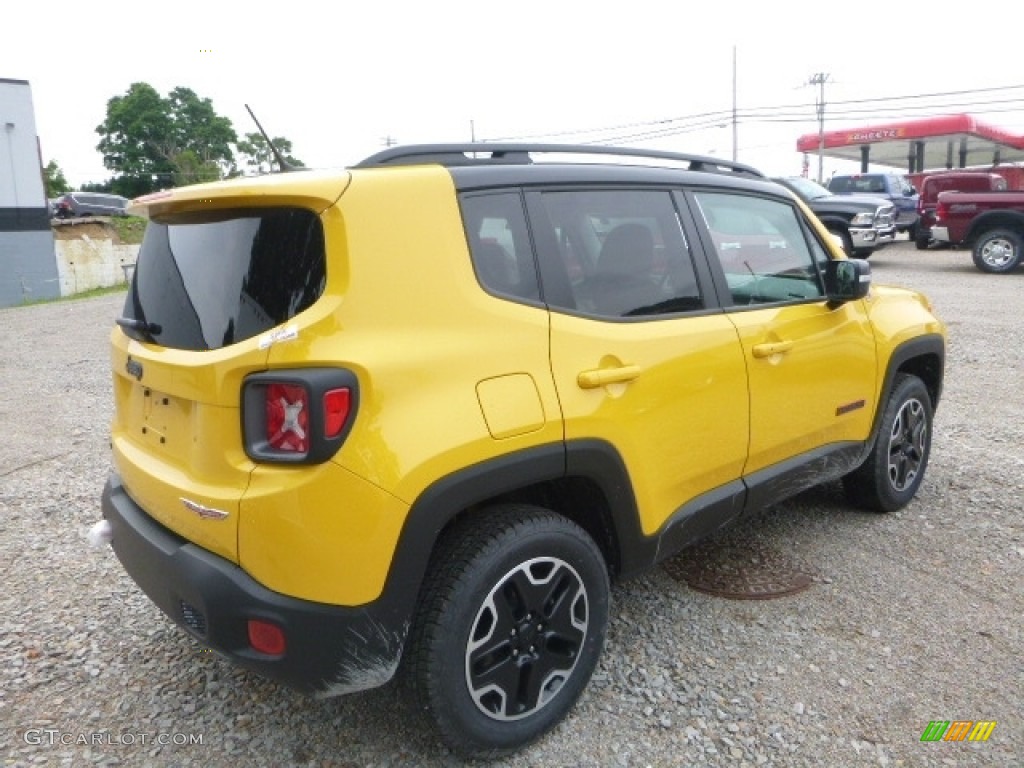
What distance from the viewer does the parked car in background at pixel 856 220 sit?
15.2m

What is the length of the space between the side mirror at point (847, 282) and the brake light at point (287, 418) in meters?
2.56

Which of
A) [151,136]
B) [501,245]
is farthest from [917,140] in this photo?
[151,136]

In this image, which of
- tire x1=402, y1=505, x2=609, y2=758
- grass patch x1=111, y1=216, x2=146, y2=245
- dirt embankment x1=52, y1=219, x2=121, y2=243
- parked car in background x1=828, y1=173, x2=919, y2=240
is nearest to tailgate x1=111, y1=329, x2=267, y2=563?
tire x1=402, y1=505, x2=609, y2=758

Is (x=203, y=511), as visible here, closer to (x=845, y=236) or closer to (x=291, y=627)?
(x=291, y=627)

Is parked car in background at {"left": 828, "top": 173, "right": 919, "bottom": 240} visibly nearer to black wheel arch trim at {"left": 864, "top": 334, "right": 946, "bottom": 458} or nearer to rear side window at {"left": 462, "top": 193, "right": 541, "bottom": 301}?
black wheel arch trim at {"left": 864, "top": 334, "right": 946, "bottom": 458}

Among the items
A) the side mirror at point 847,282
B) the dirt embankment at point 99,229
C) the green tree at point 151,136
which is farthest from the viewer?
the green tree at point 151,136

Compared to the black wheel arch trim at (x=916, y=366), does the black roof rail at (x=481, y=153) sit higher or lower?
higher

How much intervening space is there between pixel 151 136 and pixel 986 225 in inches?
2556

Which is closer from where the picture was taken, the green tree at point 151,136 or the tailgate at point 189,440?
the tailgate at point 189,440

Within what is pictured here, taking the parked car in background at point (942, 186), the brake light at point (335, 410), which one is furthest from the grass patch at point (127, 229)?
the brake light at point (335, 410)

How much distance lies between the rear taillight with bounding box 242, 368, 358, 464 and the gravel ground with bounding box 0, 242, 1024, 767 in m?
1.09

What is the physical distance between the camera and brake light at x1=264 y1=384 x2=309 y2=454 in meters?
2.00

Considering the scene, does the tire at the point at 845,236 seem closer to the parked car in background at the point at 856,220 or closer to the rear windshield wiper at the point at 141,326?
the parked car in background at the point at 856,220

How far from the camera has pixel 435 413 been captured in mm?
2123
